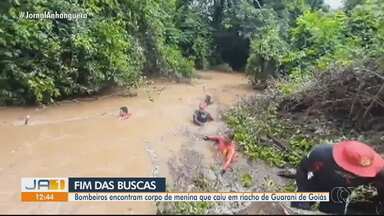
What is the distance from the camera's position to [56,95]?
10891 millimetres

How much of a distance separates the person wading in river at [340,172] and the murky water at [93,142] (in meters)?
1.48

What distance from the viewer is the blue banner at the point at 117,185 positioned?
14.1ft

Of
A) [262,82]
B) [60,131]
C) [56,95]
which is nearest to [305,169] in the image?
[60,131]

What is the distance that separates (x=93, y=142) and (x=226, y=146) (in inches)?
84.4

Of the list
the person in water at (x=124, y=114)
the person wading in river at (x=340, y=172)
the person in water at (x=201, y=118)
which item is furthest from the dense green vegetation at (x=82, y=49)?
the person wading in river at (x=340, y=172)

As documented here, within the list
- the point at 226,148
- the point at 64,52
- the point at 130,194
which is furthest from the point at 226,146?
the point at 64,52

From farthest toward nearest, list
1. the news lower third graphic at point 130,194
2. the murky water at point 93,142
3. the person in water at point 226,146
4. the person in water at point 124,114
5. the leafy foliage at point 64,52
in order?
the leafy foliage at point 64,52 < the person in water at point 124,114 < the person in water at point 226,146 < the murky water at point 93,142 < the news lower third graphic at point 130,194

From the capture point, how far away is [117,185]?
14.3ft

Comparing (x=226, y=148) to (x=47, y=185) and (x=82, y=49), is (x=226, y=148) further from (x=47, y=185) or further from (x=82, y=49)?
(x=82, y=49)

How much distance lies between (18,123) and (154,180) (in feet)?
18.6

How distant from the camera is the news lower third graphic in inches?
168

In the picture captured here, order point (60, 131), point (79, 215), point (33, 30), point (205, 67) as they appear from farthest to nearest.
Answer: point (205, 67)
point (33, 30)
point (60, 131)
point (79, 215)

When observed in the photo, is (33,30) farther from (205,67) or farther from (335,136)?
(205,67)

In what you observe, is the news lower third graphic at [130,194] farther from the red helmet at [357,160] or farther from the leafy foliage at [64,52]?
the leafy foliage at [64,52]
